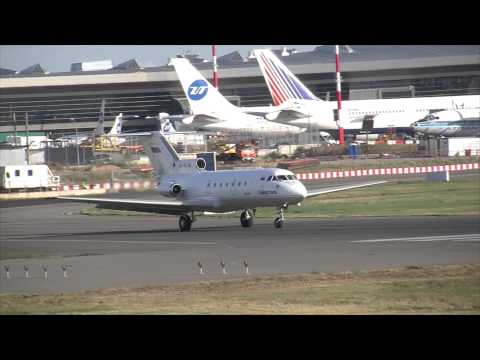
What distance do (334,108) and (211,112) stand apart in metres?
13.4

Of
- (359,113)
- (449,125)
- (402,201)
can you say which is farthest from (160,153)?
(359,113)

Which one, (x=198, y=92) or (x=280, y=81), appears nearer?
(x=198, y=92)

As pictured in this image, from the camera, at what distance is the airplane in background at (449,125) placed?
85.6 m

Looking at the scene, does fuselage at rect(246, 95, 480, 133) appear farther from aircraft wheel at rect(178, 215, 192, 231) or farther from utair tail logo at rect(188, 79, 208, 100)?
aircraft wheel at rect(178, 215, 192, 231)

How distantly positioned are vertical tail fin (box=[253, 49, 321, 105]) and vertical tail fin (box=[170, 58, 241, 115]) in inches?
209

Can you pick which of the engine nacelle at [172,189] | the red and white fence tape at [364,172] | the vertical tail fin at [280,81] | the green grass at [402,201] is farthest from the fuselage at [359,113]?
the engine nacelle at [172,189]

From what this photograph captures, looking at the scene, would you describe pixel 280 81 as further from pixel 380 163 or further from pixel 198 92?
pixel 380 163

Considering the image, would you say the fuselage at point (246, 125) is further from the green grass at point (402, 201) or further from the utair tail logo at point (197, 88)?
the green grass at point (402, 201)

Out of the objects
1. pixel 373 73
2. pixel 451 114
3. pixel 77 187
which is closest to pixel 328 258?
pixel 77 187

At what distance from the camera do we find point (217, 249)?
30.1 m

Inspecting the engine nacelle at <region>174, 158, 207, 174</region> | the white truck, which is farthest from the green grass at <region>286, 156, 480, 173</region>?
the engine nacelle at <region>174, 158, 207, 174</region>
